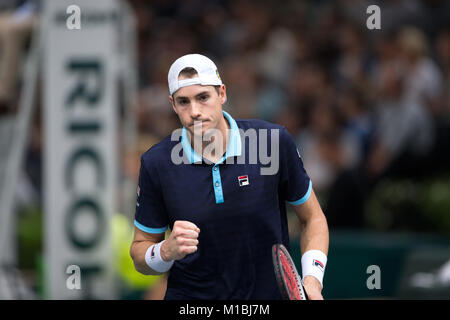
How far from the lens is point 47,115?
6.45m

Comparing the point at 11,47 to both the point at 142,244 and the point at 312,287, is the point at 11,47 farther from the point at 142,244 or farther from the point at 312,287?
the point at 312,287

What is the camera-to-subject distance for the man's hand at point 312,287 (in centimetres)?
306

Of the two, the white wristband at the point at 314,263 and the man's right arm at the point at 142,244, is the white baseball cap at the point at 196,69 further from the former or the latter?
the white wristband at the point at 314,263

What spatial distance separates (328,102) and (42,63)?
11.6 ft

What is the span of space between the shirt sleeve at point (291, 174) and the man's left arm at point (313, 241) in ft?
0.17

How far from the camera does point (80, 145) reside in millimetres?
6434

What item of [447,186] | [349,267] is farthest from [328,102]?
[349,267]

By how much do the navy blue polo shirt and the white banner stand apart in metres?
3.24


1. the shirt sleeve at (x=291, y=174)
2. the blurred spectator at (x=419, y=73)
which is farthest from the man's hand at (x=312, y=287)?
the blurred spectator at (x=419, y=73)

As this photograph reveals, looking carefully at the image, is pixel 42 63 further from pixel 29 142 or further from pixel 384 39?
pixel 384 39

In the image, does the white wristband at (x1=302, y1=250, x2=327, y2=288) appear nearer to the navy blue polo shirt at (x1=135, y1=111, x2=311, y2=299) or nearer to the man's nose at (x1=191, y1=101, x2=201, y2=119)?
the navy blue polo shirt at (x1=135, y1=111, x2=311, y2=299)

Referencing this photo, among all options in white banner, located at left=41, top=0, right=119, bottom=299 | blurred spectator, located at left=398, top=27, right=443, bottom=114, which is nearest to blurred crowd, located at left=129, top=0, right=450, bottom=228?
blurred spectator, located at left=398, top=27, right=443, bottom=114

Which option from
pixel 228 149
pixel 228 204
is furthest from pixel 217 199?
pixel 228 149
